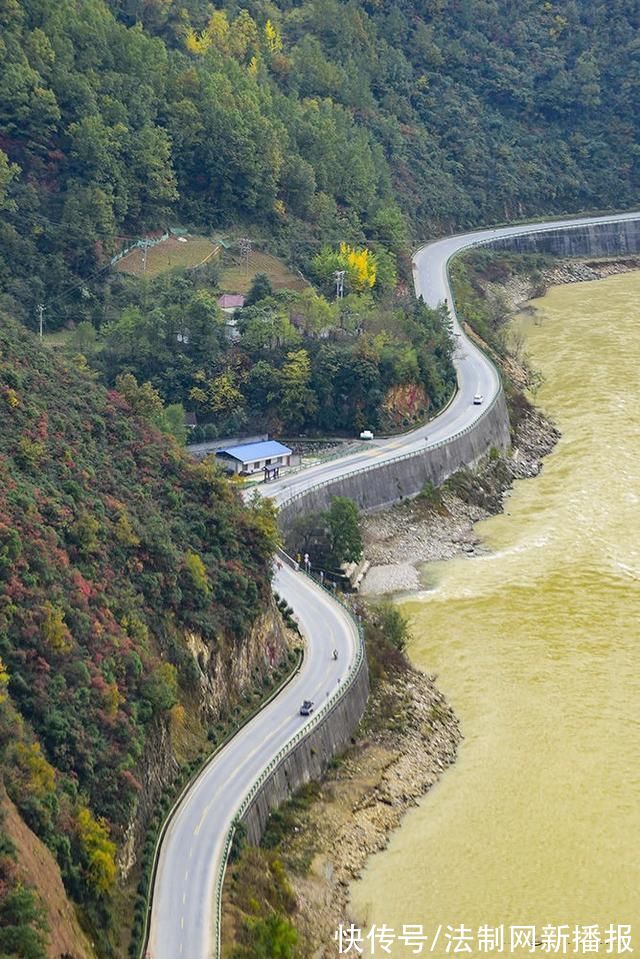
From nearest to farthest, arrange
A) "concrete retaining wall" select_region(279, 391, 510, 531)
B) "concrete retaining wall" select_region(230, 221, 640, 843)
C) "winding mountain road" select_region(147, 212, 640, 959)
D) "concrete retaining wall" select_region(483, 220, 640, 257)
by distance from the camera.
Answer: "winding mountain road" select_region(147, 212, 640, 959) < "concrete retaining wall" select_region(230, 221, 640, 843) < "concrete retaining wall" select_region(279, 391, 510, 531) < "concrete retaining wall" select_region(483, 220, 640, 257)

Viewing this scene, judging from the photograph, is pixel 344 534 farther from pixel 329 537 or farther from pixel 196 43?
pixel 196 43

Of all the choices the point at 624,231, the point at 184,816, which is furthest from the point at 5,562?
the point at 624,231

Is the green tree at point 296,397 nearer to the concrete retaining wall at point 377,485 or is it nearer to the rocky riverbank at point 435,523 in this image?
the concrete retaining wall at point 377,485

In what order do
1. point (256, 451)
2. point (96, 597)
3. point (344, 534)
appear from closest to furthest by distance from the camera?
point (96, 597)
point (344, 534)
point (256, 451)

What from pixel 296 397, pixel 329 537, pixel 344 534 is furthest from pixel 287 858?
pixel 296 397

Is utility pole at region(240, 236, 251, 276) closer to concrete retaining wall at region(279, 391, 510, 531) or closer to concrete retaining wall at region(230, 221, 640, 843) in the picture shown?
concrete retaining wall at region(230, 221, 640, 843)

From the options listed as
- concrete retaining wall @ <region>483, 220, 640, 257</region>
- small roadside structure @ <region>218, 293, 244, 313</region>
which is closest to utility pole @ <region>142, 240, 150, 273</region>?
small roadside structure @ <region>218, 293, 244, 313</region>

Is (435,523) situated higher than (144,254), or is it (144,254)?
(144,254)

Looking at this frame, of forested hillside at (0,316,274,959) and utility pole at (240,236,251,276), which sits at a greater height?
utility pole at (240,236,251,276)
